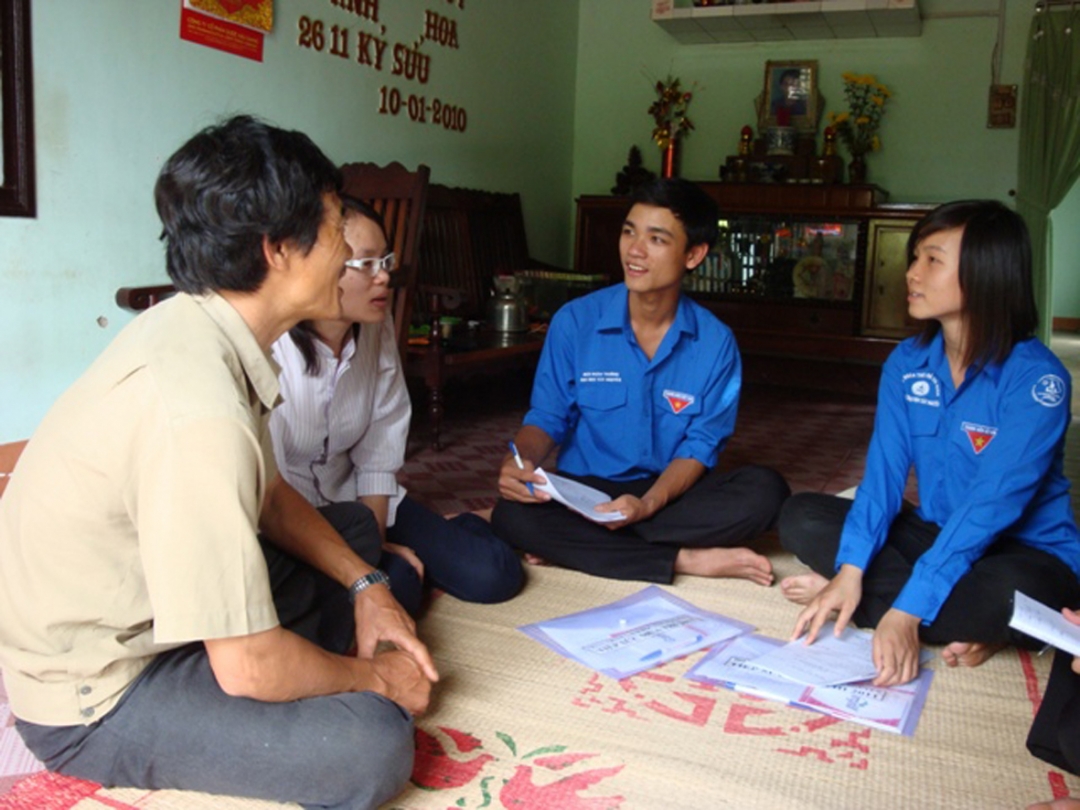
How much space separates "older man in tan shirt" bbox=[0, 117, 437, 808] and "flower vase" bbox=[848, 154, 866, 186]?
17.3ft

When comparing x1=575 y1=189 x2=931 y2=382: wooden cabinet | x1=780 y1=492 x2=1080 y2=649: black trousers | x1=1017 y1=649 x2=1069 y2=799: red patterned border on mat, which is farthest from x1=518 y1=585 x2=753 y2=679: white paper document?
x1=575 y1=189 x2=931 y2=382: wooden cabinet

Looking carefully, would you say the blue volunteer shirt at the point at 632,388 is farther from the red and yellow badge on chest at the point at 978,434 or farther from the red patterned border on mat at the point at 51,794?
the red patterned border on mat at the point at 51,794

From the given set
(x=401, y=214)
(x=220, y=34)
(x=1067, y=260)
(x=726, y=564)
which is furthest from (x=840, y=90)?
(x=1067, y=260)

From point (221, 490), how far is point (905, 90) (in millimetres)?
5831

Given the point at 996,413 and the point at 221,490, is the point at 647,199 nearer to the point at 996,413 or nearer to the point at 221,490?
the point at 996,413

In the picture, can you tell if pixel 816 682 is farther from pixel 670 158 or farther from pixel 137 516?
pixel 670 158

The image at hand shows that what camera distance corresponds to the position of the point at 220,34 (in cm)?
344

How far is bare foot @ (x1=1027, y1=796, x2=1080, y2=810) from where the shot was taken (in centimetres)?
131

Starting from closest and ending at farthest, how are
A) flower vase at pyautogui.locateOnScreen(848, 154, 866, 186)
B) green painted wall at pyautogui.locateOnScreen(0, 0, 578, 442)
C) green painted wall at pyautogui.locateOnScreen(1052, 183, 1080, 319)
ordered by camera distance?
1. green painted wall at pyautogui.locateOnScreen(0, 0, 578, 442)
2. flower vase at pyautogui.locateOnScreen(848, 154, 866, 186)
3. green painted wall at pyautogui.locateOnScreen(1052, 183, 1080, 319)

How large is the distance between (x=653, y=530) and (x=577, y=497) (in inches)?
9.5

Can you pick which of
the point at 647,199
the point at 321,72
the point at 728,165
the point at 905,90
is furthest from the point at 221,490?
the point at 905,90

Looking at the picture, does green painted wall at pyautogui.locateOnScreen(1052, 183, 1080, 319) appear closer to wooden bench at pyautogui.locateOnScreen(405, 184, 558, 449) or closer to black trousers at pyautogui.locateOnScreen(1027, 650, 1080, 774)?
wooden bench at pyautogui.locateOnScreen(405, 184, 558, 449)

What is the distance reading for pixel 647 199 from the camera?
97.2 inches

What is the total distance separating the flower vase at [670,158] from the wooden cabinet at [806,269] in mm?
471
